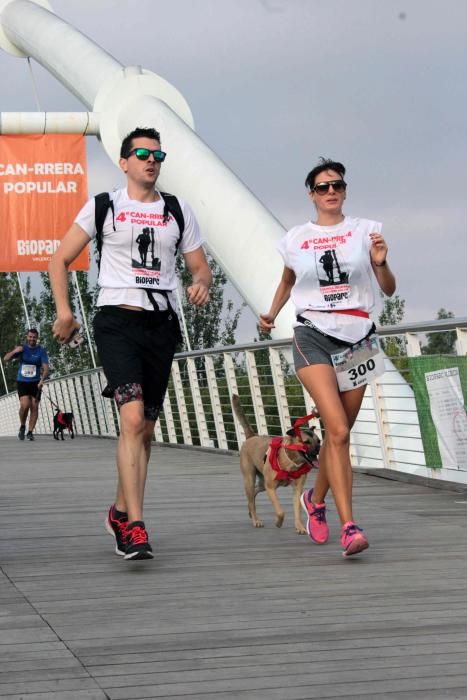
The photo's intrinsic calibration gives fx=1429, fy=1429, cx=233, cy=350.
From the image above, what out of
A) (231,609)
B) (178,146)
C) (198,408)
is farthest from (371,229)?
(178,146)

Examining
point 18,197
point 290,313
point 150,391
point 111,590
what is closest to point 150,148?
point 150,391

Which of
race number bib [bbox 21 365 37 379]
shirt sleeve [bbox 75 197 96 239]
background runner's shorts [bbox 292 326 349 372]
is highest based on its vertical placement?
race number bib [bbox 21 365 37 379]

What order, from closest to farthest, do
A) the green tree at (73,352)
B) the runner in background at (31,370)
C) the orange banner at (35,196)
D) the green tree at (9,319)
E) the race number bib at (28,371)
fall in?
the runner in background at (31,370)
the race number bib at (28,371)
the orange banner at (35,196)
the green tree at (73,352)
the green tree at (9,319)

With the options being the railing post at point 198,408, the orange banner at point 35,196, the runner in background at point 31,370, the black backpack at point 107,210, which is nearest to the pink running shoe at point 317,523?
the black backpack at point 107,210

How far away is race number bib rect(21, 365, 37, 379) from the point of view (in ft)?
71.6

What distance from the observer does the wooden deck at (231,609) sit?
A: 12.4 feet

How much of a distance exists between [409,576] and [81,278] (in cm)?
4874

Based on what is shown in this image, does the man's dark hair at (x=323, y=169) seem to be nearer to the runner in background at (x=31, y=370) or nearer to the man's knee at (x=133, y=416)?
the man's knee at (x=133, y=416)

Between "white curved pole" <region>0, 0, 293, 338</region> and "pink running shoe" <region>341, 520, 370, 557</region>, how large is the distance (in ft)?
49.6

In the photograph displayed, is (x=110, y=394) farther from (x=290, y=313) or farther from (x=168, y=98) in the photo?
(x=168, y=98)

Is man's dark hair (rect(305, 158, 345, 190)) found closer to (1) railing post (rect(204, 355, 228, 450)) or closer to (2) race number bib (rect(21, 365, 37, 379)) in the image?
(1) railing post (rect(204, 355, 228, 450))

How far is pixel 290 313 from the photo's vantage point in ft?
69.8

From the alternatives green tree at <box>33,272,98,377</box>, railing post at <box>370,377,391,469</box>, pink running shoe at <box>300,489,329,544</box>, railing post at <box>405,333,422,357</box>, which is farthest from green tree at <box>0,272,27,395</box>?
pink running shoe at <box>300,489,329,544</box>

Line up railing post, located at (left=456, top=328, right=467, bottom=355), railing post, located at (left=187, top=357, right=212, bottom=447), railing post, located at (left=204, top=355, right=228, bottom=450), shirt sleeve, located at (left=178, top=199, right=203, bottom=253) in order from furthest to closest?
railing post, located at (left=187, top=357, right=212, bottom=447) < railing post, located at (left=204, top=355, right=228, bottom=450) < railing post, located at (left=456, top=328, right=467, bottom=355) < shirt sleeve, located at (left=178, top=199, right=203, bottom=253)
